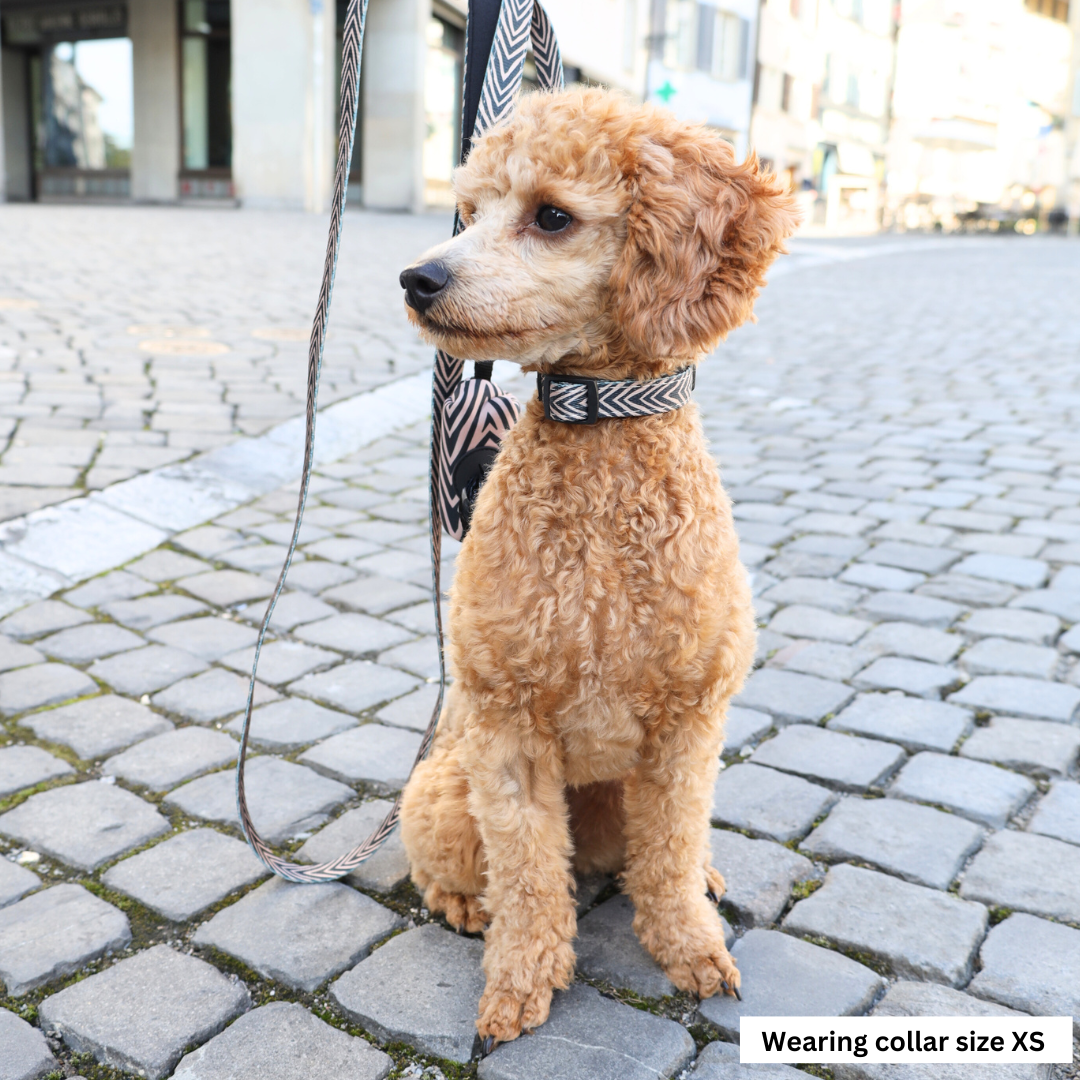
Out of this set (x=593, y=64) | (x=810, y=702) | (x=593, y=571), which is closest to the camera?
(x=593, y=571)

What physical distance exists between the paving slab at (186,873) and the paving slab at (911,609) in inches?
95.7

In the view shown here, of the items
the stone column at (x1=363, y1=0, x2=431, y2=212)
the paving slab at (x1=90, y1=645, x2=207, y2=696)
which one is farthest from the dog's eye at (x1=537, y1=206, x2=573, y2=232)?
A: the stone column at (x1=363, y1=0, x2=431, y2=212)

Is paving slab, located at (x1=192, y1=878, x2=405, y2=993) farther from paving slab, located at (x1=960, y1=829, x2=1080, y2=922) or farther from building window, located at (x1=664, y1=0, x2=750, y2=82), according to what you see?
building window, located at (x1=664, y1=0, x2=750, y2=82)

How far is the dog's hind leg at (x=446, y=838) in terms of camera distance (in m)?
2.14

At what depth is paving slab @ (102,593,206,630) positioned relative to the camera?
370 cm

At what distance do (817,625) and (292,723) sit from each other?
6.15 ft

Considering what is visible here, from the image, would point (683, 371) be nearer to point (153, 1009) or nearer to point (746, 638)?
point (746, 638)

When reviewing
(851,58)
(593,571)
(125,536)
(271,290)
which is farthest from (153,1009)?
(851,58)

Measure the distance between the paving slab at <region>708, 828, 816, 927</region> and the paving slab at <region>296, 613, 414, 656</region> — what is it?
4.81ft

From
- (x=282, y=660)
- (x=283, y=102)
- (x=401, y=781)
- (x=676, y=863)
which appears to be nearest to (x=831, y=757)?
(x=676, y=863)

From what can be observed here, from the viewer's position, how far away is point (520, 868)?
198 cm

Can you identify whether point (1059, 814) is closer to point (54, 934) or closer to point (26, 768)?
point (54, 934)

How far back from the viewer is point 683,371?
191cm

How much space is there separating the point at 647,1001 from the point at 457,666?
0.76 metres
